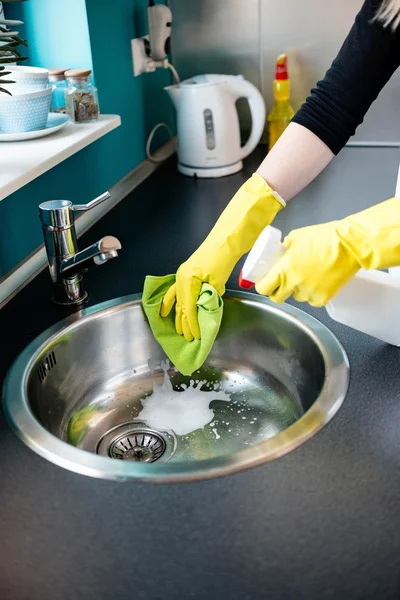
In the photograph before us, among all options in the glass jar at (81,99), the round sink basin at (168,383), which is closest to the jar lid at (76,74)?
the glass jar at (81,99)

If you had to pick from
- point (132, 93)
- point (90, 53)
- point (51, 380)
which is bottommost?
point (51, 380)

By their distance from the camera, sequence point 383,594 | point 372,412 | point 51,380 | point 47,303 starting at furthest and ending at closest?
point 47,303 → point 51,380 → point 372,412 → point 383,594

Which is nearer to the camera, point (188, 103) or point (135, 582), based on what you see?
point (135, 582)

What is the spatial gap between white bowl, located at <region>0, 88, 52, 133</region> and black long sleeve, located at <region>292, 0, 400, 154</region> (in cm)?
47

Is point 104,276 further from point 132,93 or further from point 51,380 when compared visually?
point 132,93

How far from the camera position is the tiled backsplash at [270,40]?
73.0 inches

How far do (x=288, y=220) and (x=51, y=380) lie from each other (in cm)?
69

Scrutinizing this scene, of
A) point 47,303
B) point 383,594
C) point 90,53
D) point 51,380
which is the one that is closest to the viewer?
point 383,594

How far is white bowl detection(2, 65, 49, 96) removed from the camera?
113cm

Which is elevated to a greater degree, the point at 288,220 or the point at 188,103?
the point at 188,103

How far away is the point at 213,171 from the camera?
5.83ft

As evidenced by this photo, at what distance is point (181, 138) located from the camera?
1788mm

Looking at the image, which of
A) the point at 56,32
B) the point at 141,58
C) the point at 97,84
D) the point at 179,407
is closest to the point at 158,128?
the point at 141,58

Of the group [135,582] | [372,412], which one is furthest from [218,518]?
[372,412]
